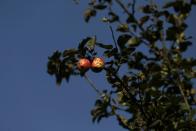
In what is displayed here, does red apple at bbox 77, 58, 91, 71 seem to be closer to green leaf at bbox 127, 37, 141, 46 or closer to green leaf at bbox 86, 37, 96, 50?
green leaf at bbox 86, 37, 96, 50

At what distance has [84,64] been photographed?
191 inches

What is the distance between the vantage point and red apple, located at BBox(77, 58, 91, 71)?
4.66 meters

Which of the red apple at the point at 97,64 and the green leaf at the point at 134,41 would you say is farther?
the red apple at the point at 97,64

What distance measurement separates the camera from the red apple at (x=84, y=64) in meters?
4.66

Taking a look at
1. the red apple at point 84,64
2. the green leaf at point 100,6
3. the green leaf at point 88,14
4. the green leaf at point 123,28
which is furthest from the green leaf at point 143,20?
the red apple at point 84,64

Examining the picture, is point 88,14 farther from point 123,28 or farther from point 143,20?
point 143,20

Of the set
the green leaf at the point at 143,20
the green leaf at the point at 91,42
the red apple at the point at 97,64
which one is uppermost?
the green leaf at the point at 91,42

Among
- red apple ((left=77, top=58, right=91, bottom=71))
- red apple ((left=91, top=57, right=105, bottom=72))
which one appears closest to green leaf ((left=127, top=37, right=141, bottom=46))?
red apple ((left=77, top=58, right=91, bottom=71))

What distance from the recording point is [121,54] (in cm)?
465

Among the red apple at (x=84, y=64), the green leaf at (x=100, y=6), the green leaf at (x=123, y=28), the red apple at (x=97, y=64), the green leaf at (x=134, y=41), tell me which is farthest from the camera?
the red apple at (x=97, y=64)

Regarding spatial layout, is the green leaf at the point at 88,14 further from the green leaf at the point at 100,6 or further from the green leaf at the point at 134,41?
the green leaf at the point at 134,41

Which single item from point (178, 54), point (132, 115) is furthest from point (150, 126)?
point (178, 54)

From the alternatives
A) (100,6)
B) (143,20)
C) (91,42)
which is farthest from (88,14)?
(91,42)

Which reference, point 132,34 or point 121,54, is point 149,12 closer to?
point 132,34
